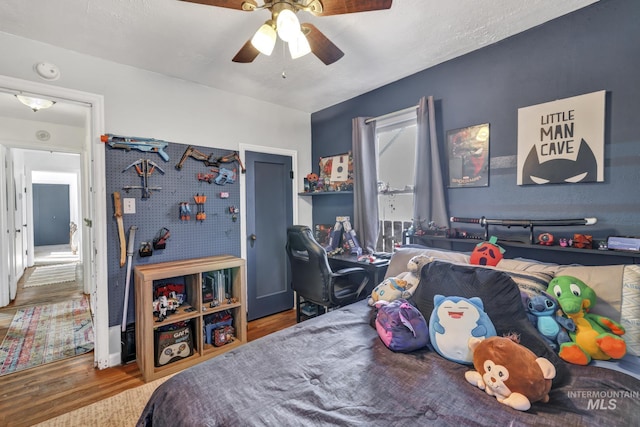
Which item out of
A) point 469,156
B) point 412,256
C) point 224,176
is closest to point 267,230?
point 224,176

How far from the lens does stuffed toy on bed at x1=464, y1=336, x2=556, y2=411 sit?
94 centimetres

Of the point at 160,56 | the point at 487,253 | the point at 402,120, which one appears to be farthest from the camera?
the point at 402,120

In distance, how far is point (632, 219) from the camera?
62.6 inches

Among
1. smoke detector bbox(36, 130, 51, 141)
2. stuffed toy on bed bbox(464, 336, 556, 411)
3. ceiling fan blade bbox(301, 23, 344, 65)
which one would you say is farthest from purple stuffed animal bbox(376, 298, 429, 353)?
smoke detector bbox(36, 130, 51, 141)

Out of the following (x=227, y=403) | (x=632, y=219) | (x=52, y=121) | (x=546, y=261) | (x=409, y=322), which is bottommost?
(x=227, y=403)

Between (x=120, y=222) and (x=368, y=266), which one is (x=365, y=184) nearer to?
(x=368, y=266)

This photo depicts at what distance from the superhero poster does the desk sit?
918 mm

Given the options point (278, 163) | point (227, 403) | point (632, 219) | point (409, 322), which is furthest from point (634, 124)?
point (278, 163)

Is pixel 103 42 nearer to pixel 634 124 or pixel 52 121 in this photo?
pixel 52 121

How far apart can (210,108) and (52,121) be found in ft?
8.10

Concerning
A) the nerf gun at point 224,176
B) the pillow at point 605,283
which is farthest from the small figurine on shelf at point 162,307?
the pillow at point 605,283

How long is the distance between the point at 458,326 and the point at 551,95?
1.70m

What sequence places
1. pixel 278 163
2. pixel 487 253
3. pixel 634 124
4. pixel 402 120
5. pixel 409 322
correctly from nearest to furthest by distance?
pixel 409 322 < pixel 634 124 < pixel 487 253 < pixel 402 120 < pixel 278 163

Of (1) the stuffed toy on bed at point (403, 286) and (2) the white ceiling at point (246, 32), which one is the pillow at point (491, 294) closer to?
(1) the stuffed toy on bed at point (403, 286)
